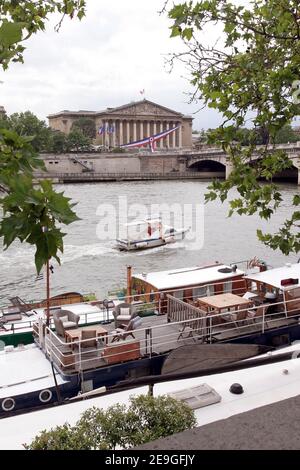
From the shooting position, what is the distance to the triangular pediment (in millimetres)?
109500

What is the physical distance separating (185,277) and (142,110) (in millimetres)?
102603

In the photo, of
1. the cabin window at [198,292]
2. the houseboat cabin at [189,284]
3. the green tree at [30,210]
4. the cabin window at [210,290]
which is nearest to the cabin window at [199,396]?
the green tree at [30,210]

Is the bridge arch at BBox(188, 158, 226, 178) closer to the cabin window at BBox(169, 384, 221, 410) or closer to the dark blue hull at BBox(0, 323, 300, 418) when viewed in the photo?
the dark blue hull at BBox(0, 323, 300, 418)

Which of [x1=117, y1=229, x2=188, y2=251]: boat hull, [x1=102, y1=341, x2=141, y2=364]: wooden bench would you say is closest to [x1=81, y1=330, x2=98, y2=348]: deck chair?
[x1=102, y1=341, x2=141, y2=364]: wooden bench

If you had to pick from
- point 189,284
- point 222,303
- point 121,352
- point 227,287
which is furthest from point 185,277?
point 121,352

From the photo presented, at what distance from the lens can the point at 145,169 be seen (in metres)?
80.6

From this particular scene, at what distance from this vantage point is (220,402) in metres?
5.77

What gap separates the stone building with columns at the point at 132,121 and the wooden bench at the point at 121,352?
101364 millimetres

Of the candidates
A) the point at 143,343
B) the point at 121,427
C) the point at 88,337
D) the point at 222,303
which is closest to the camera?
the point at 121,427

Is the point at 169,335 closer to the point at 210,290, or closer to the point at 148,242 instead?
the point at 210,290

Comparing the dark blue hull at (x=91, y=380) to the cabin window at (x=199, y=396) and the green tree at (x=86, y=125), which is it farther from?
the green tree at (x=86, y=125)

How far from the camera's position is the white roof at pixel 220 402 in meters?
5.59
